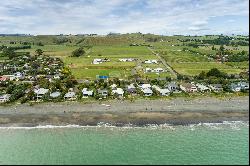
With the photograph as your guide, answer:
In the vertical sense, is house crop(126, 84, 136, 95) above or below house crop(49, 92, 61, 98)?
above

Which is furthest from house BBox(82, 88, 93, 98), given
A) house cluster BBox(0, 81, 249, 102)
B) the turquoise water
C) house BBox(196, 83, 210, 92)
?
house BBox(196, 83, 210, 92)

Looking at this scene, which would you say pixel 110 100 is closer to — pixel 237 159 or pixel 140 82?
pixel 140 82

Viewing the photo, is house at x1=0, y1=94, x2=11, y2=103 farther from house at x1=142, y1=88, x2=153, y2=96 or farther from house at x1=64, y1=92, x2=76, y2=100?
house at x1=142, y1=88, x2=153, y2=96

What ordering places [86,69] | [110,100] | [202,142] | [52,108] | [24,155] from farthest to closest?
1. [86,69]
2. [110,100]
3. [52,108]
4. [202,142]
5. [24,155]

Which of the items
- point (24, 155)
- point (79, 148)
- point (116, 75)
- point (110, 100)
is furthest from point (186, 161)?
point (116, 75)

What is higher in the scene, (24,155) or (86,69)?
(86,69)

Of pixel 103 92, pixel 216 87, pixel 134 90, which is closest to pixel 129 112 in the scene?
pixel 103 92

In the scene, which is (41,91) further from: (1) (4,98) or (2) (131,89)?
(2) (131,89)
